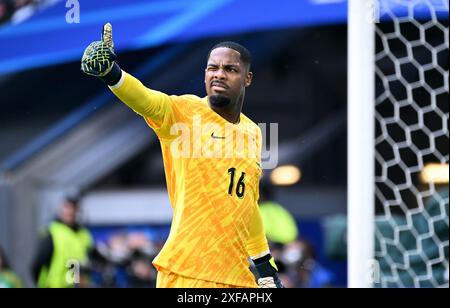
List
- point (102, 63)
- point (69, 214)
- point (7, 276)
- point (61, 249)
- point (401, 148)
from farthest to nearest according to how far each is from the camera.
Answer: point (7, 276) → point (69, 214) → point (61, 249) → point (401, 148) → point (102, 63)

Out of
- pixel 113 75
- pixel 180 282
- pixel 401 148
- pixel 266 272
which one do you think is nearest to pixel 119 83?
pixel 113 75

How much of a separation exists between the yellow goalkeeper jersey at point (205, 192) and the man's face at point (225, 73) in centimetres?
6

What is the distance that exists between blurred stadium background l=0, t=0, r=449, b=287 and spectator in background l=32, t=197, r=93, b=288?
5.6 inches

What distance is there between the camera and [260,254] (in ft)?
6.73

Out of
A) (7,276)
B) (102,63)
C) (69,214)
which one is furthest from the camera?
(7,276)

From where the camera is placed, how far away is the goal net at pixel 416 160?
3.24 metres

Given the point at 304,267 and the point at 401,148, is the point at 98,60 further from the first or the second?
the point at 304,267

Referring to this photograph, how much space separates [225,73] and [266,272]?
18.9 inches

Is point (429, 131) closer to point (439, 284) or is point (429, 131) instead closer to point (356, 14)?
point (439, 284)

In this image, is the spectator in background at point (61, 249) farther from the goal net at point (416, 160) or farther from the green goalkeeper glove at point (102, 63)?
the green goalkeeper glove at point (102, 63)

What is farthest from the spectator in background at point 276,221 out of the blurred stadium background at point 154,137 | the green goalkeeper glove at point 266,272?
the green goalkeeper glove at point 266,272

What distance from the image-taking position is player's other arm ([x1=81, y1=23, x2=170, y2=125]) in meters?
1.82
